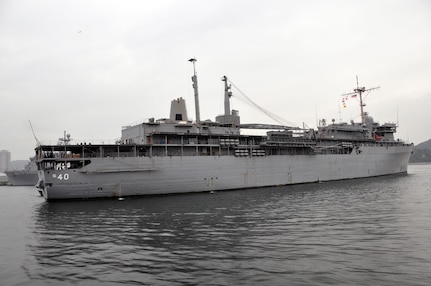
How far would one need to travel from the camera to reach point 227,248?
11.6m

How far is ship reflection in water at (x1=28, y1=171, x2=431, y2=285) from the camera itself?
887 centimetres

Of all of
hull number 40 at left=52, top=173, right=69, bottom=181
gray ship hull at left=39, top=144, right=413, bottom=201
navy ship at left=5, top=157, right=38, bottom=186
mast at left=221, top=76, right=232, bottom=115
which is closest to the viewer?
hull number 40 at left=52, top=173, right=69, bottom=181

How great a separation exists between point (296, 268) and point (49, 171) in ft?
84.3

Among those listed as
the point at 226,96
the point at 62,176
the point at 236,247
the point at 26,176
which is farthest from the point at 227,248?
the point at 26,176

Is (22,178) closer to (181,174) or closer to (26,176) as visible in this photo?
(26,176)

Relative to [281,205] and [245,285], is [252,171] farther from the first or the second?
[245,285]

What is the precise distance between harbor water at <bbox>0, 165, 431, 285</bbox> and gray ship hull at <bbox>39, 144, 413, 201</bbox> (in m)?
8.39

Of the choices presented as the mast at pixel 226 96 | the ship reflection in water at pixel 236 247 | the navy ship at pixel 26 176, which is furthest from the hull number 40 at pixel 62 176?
the navy ship at pixel 26 176

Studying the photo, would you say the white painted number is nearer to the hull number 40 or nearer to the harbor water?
the hull number 40

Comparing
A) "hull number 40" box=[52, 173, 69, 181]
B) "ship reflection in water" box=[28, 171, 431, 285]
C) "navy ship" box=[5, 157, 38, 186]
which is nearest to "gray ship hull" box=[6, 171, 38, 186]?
"navy ship" box=[5, 157, 38, 186]

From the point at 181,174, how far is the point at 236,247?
67.6ft

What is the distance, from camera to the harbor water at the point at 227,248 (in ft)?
29.1

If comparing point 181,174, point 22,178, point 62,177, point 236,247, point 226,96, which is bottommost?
point 236,247

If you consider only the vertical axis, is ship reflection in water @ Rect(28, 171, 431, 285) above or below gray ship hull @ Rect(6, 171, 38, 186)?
below
